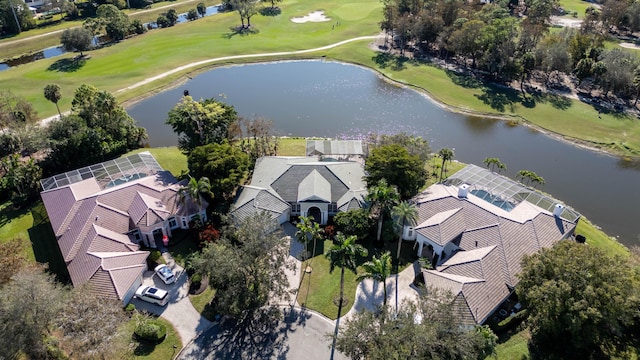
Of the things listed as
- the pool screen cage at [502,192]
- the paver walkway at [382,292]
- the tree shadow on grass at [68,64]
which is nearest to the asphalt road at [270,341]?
the paver walkway at [382,292]

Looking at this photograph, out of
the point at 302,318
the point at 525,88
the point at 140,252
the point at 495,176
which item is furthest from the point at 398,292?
the point at 525,88

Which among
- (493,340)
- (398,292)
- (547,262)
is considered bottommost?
(398,292)

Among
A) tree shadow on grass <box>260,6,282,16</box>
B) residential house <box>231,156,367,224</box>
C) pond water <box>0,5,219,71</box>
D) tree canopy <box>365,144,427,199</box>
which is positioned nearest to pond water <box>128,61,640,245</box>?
residential house <box>231,156,367,224</box>

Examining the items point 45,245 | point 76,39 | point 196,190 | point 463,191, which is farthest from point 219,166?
point 76,39

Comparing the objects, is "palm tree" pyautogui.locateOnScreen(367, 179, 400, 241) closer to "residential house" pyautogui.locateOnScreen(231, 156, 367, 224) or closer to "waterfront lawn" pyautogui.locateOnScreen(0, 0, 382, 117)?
"residential house" pyautogui.locateOnScreen(231, 156, 367, 224)

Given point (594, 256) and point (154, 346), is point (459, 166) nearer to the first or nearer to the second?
point (594, 256)

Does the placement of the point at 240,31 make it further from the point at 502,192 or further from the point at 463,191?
the point at 502,192
